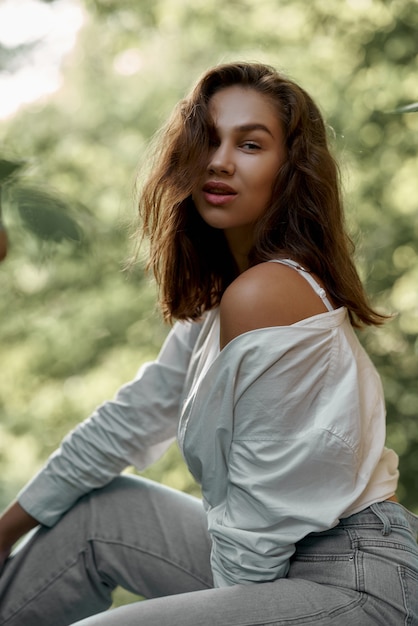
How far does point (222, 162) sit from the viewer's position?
134 centimetres

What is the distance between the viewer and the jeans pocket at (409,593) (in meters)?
1.11

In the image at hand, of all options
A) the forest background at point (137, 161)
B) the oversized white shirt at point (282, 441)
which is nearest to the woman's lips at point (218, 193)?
the oversized white shirt at point (282, 441)

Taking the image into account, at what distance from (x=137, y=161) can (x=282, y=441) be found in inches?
126

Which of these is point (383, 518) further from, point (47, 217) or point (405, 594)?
point (47, 217)

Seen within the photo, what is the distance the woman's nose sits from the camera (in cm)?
134

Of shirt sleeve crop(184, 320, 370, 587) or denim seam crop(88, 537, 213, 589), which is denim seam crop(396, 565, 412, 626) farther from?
denim seam crop(88, 537, 213, 589)

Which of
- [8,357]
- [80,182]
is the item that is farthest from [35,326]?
[80,182]

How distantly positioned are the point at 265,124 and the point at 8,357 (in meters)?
3.49

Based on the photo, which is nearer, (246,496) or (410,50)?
(246,496)

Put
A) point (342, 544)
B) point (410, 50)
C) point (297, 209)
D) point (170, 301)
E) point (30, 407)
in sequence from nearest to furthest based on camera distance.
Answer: point (342, 544)
point (297, 209)
point (170, 301)
point (410, 50)
point (30, 407)

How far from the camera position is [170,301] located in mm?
1577

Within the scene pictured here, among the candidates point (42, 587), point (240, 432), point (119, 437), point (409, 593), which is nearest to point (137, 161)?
point (119, 437)

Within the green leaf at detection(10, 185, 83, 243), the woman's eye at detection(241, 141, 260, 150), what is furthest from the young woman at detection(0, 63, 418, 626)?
the green leaf at detection(10, 185, 83, 243)

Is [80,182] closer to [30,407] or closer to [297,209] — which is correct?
[30,407]
